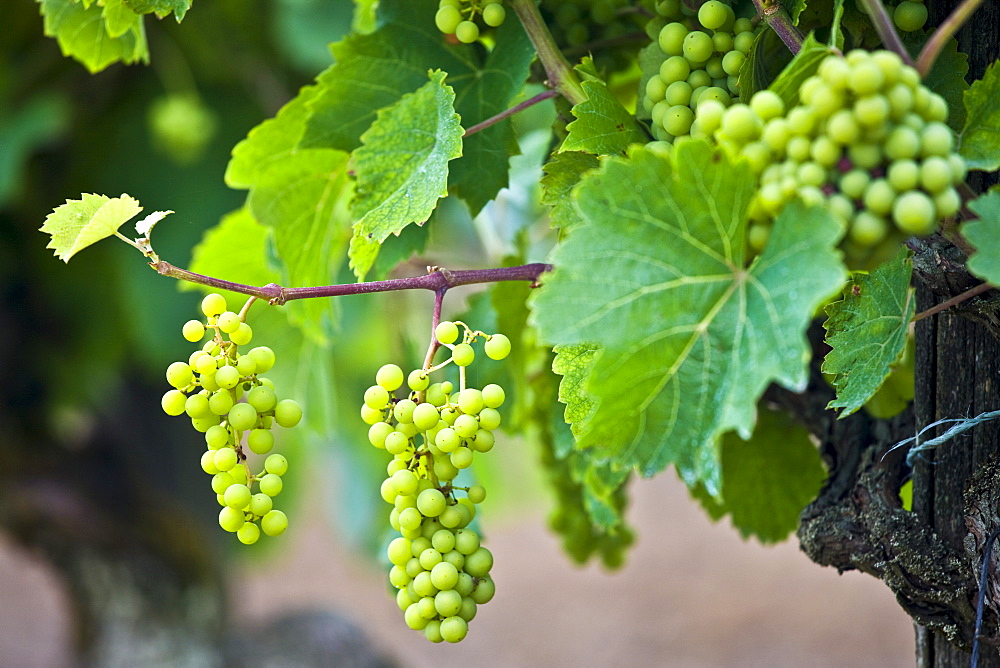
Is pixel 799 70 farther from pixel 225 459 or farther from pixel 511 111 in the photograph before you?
pixel 225 459

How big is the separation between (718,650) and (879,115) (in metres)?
3.97

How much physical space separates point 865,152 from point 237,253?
76 centimetres

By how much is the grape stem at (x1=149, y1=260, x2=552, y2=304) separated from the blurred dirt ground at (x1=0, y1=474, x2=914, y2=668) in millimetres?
3195

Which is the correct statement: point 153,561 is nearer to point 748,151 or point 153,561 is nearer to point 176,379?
point 176,379

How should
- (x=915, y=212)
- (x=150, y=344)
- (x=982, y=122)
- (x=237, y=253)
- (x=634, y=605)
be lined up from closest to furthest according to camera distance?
(x=915, y=212)
(x=982, y=122)
(x=237, y=253)
(x=150, y=344)
(x=634, y=605)

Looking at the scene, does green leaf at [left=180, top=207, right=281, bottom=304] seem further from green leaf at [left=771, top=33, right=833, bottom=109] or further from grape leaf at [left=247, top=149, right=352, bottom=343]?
green leaf at [left=771, top=33, right=833, bottom=109]

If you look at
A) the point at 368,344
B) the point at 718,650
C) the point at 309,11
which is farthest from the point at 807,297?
the point at 718,650

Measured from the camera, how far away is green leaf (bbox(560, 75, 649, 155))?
562 mm

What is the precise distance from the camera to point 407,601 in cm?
56

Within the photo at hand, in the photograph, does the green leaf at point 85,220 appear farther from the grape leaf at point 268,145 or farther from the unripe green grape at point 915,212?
the unripe green grape at point 915,212

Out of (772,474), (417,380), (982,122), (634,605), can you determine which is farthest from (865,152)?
(634,605)

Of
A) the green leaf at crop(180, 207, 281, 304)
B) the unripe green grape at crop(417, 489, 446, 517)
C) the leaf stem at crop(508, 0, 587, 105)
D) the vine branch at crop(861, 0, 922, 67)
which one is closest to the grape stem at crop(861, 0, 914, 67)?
the vine branch at crop(861, 0, 922, 67)

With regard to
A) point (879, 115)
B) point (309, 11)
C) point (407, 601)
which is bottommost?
point (407, 601)

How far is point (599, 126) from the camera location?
0.57 metres
